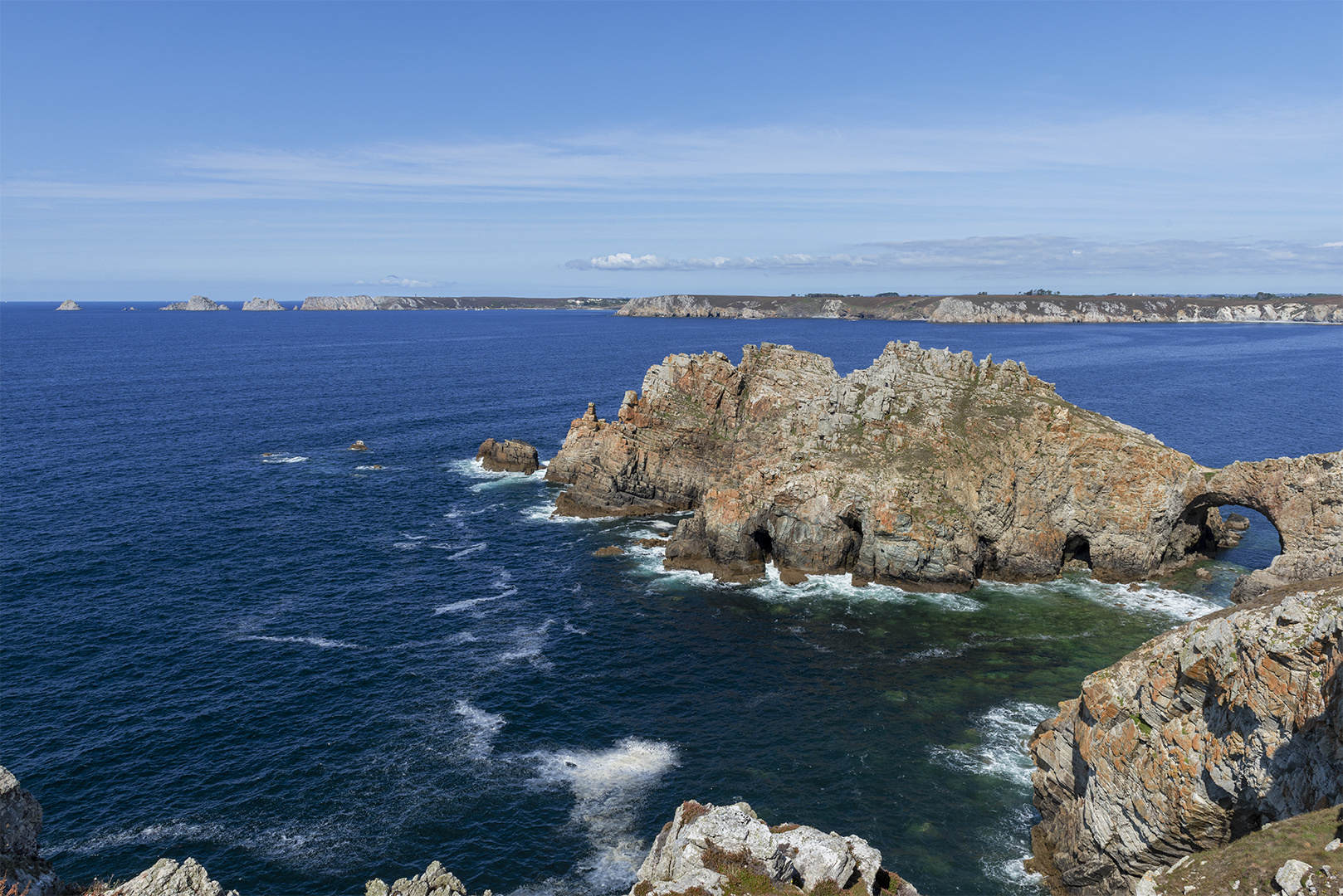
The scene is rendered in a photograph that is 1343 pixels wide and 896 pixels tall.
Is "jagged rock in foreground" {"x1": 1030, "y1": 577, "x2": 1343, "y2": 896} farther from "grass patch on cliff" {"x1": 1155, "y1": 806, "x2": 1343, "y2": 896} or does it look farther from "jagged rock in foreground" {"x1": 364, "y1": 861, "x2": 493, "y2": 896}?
"jagged rock in foreground" {"x1": 364, "y1": 861, "x2": 493, "y2": 896}

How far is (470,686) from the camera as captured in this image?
53781 mm

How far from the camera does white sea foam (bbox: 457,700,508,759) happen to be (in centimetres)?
4663

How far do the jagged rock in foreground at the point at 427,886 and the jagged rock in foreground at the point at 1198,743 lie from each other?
26.6m

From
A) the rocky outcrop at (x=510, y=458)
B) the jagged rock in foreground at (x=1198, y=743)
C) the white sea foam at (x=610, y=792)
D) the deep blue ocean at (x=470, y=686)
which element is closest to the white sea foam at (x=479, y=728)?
the deep blue ocean at (x=470, y=686)

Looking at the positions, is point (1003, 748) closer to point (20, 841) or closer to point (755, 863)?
point (755, 863)

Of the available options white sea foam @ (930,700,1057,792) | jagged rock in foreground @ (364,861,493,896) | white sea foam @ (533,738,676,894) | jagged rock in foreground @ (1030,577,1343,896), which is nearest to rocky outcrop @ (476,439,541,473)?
white sea foam @ (533,738,676,894)

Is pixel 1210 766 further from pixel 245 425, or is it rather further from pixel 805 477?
pixel 245 425

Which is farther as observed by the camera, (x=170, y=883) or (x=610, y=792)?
(x=610, y=792)

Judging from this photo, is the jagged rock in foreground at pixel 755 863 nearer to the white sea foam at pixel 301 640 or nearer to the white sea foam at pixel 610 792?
the white sea foam at pixel 610 792

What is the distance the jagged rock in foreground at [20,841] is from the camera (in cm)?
2830

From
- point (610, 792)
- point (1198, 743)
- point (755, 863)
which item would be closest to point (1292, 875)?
point (1198, 743)

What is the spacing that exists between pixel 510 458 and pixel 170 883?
83034mm

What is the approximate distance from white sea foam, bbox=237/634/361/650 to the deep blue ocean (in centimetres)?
29

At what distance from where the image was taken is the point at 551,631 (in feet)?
203
